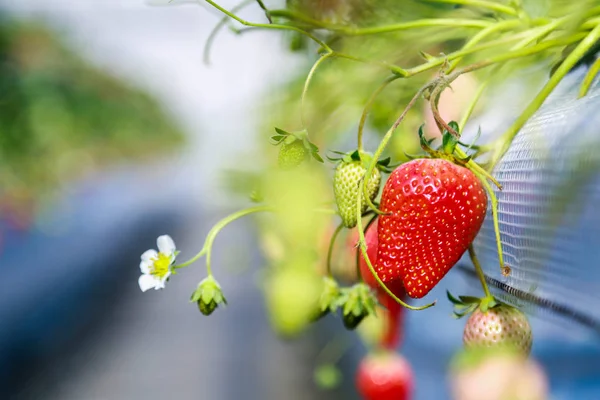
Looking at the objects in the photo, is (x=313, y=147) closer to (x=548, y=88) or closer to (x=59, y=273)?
(x=548, y=88)

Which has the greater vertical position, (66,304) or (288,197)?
(288,197)

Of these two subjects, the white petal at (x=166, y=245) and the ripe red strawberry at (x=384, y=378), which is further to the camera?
the ripe red strawberry at (x=384, y=378)

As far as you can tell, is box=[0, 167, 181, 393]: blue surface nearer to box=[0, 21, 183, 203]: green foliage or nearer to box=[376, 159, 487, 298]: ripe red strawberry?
box=[0, 21, 183, 203]: green foliage

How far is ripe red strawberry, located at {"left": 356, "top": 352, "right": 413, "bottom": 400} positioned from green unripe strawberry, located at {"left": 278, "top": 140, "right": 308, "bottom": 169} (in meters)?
0.38

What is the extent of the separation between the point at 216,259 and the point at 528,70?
4.79 meters

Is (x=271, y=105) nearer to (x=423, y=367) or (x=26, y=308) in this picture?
(x=423, y=367)

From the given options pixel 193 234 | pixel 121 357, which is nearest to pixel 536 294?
pixel 121 357

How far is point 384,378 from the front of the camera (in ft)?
1.83

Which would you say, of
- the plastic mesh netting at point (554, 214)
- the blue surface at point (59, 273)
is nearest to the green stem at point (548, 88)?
the plastic mesh netting at point (554, 214)

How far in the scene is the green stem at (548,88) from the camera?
0.19 metres

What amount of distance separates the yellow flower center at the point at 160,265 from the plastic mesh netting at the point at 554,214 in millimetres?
88

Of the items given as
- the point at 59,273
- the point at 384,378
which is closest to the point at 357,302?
the point at 384,378

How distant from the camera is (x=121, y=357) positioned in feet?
10.4

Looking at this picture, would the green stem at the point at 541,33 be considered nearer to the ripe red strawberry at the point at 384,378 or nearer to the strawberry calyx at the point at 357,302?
the strawberry calyx at the point at 357,302
